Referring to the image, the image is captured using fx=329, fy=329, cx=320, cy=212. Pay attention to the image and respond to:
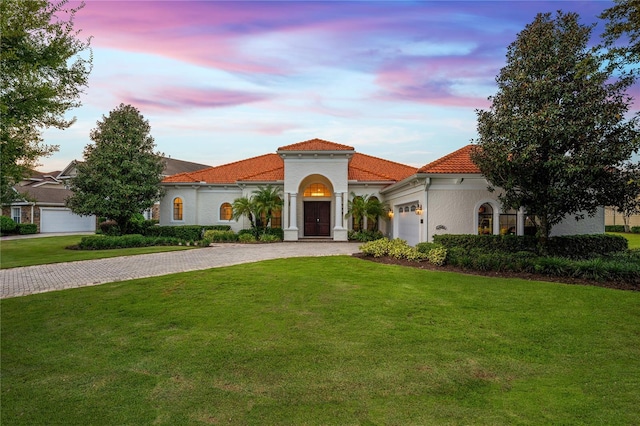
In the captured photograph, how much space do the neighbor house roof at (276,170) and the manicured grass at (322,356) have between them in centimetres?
1436

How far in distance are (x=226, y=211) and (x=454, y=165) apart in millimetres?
16431

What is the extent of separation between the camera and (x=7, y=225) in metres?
27.4

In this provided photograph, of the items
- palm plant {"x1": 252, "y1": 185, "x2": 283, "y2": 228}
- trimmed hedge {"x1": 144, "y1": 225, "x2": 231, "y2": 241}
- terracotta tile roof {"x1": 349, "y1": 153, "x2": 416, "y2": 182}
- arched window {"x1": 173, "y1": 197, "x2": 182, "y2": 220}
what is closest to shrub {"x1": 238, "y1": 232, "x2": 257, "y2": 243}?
palm plant {"x1": 252, "y1": 185, "x2": 283, "y2": 228}

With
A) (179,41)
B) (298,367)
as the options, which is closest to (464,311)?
(298,367)

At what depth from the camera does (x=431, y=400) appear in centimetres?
342

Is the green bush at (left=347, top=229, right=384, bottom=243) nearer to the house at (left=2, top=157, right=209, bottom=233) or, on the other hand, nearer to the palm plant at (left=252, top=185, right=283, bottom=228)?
the palm plant at (left=252, top=185, right=283, bottom=228)

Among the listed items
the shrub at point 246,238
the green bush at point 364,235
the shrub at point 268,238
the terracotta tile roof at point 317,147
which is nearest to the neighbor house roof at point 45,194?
the shrub at point 246,238

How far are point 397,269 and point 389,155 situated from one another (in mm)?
23446

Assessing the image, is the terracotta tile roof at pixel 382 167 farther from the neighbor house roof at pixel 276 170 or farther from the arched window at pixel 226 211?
the arched window at pixel 226 211

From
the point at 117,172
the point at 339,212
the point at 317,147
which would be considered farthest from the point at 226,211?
the point at 339,212

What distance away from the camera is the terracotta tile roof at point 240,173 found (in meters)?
23.3

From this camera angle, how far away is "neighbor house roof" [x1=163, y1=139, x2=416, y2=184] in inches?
826

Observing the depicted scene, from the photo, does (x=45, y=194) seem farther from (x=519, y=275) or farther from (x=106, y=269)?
(x=519, y=275)

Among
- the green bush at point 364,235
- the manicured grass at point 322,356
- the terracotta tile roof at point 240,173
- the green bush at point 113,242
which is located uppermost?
the terracotta tile roof at point 240,173
